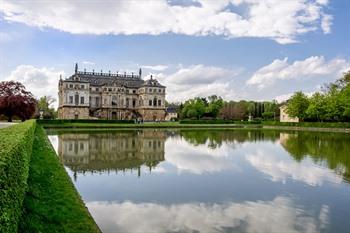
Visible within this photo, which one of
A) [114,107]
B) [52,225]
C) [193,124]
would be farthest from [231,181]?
[114,107]

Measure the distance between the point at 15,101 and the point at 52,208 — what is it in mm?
42674

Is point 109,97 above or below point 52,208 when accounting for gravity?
above

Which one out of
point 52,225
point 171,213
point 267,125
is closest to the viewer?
point 52,225

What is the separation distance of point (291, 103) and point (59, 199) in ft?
235

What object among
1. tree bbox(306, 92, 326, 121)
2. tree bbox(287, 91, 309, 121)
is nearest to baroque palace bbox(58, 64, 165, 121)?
tree bbox(287, 91, 309, 121)

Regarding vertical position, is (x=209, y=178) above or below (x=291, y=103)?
below

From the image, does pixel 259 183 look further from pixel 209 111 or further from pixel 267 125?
pixel 209 111

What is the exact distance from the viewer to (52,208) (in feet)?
24.4

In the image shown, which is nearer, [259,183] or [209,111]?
[259,183]

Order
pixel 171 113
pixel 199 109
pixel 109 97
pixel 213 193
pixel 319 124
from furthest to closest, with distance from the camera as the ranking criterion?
pixel 171 113, pixel 199 109, pixel 109 97, pixel 319 124, pixel 213 193

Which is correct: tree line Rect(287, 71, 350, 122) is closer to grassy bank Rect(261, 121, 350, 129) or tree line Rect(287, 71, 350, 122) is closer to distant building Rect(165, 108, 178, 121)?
grassy bank Rect(261, 121, 350, 129)

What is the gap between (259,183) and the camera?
12.8m

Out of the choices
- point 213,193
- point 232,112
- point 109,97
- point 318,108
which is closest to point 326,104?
point 318,108

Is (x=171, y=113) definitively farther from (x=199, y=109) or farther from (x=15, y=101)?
(x=15, y=101)
